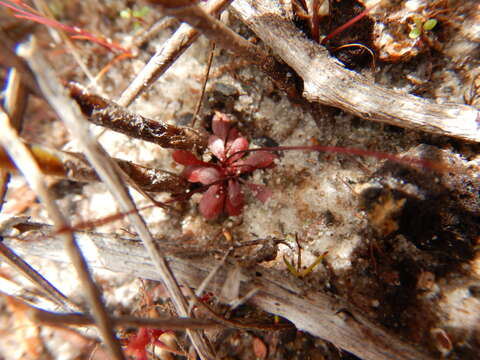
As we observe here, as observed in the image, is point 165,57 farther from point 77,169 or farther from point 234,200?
point 234,200

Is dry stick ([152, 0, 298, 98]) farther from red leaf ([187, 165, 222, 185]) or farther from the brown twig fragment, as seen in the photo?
red leaf ([187, 165, 222, 185])

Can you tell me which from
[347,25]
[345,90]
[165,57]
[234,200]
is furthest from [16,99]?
[347,25]

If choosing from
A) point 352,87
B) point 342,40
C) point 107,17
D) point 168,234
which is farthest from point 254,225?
point 107,17

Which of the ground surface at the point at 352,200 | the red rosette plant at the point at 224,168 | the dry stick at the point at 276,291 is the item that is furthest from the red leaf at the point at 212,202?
the dry stick at the point at 276,291

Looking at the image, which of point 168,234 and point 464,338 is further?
point 168,234

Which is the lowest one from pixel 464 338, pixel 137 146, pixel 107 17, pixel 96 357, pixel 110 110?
pixel 96 357

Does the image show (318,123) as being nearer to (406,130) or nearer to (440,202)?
(406,130)
